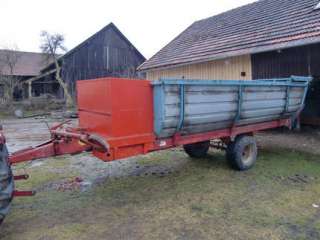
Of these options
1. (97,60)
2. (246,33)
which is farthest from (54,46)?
(246,33)

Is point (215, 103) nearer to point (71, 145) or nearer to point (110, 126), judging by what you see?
point (110, 126)

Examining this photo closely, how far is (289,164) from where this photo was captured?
636cm

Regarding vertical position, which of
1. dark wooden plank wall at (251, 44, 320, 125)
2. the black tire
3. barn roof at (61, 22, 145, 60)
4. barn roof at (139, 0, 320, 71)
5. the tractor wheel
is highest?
barn roof at (61, 22, 145, 60)

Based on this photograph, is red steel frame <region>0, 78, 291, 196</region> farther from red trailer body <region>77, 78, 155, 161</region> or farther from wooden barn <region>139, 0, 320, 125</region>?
wooden barn <region>139, 0, 320, 125</region>

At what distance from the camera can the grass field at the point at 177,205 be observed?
353 centimetres

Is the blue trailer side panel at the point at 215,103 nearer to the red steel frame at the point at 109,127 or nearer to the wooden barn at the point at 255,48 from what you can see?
the red steel frame at the point at 109,127

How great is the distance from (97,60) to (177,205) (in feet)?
80.7

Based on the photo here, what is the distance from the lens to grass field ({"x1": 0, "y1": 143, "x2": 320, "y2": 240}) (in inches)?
139

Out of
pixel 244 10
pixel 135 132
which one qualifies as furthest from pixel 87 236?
pixel 244 10

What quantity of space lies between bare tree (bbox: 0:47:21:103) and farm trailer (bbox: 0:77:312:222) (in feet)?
68.7

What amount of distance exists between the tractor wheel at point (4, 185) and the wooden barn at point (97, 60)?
23.0 meters

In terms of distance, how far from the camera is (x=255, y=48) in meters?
9.73

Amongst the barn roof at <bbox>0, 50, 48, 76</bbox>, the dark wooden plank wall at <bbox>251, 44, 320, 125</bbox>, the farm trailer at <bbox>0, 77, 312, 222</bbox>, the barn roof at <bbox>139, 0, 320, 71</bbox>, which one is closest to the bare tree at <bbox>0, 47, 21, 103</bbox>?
the barn roof at <bbox>0, 50, 48, 76</bbox>

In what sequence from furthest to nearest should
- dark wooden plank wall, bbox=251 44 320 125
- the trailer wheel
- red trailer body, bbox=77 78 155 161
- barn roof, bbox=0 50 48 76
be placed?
barn roof, bbox=0 50 48 76
dark wooden plank wall, bbox=251 44 320 125
the trailer wheel
red trailer body, bbox=77 78 155 161
